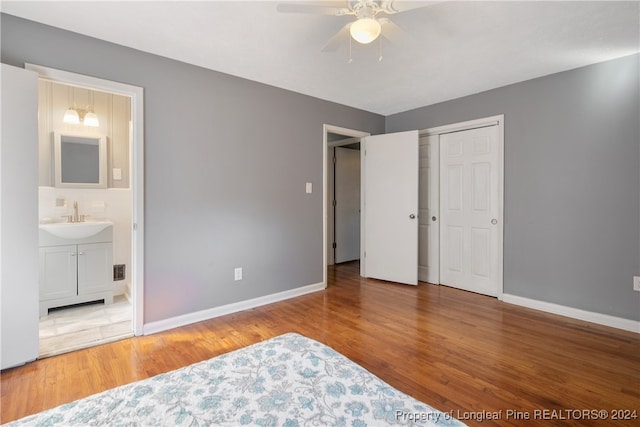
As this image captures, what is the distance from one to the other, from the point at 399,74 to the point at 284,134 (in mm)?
1383

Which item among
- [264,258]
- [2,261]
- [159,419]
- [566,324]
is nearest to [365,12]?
[159,419]

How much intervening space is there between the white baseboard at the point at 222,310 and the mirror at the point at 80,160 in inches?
75.6

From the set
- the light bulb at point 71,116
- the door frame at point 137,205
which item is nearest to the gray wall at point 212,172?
the door frame at point 137,205

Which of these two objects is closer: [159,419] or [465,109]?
[159,419]

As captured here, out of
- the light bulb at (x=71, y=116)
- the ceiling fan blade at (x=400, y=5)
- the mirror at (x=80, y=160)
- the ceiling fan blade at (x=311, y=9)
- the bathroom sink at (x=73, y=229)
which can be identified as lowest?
the bathroom sink at (x=73, y=229)

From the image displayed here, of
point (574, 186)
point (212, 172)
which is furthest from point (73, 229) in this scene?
point (574, 186)

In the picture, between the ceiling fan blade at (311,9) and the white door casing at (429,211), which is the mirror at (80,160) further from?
the white door casing at (429,211)

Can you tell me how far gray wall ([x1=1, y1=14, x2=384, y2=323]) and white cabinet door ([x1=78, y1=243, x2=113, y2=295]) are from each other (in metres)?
1.10

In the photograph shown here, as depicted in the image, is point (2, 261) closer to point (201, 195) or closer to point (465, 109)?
point (201, 195)

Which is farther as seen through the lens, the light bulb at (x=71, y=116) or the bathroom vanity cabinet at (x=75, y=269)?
the light bulb at (x=71, y=116)

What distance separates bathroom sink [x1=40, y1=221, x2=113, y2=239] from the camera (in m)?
3.00

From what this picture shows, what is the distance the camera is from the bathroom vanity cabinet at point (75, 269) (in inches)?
120

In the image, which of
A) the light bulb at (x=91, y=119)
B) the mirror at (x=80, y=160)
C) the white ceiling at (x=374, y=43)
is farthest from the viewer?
the light bulb at (x=91, y=119)

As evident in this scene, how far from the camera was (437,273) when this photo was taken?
13.9 ft
